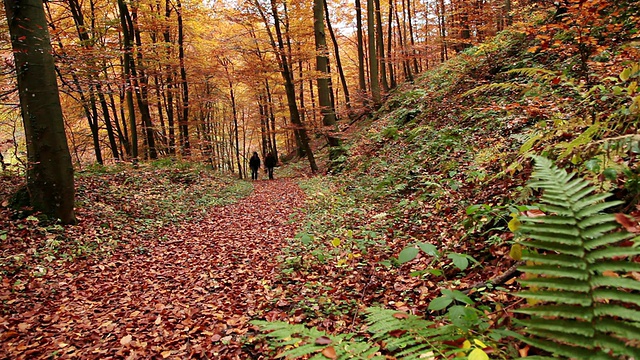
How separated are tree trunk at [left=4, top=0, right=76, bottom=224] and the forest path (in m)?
1.71

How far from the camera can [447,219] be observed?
4.51 metres

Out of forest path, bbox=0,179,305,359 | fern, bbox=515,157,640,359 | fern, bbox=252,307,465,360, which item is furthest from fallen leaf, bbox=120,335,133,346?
fern, bbox=515,157,640,359

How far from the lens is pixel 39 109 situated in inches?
232

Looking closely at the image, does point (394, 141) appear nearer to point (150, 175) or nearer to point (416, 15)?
point (150, 175)

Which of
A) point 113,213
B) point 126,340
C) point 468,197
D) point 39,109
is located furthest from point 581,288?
point 113,213

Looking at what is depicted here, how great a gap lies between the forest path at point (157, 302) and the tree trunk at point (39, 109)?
67.3 inches

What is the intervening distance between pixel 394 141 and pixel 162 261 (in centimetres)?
739

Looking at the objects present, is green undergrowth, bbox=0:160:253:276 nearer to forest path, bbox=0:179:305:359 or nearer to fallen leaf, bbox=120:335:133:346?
forest path, bbox=0:179:305:359

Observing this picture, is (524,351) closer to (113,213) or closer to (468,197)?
(468,197)

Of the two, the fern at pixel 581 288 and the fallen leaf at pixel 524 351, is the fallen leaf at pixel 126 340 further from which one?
the fern at pixel 581 288

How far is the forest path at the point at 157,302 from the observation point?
3.40 metres

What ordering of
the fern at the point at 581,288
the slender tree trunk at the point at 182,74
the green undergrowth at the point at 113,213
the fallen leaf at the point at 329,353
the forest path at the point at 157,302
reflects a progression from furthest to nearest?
the slender tree trunk at the point at 182,74
the green undergrowth at the point at 113,213
the forest path at the point at 157,302
the fallen leaf at the point at 329,353
the fern at the point at 581,288

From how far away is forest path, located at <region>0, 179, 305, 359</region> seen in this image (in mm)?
3402

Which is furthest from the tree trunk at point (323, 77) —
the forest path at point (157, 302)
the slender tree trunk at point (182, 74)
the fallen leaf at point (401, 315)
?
the fallen leaf at point (401, 315)
